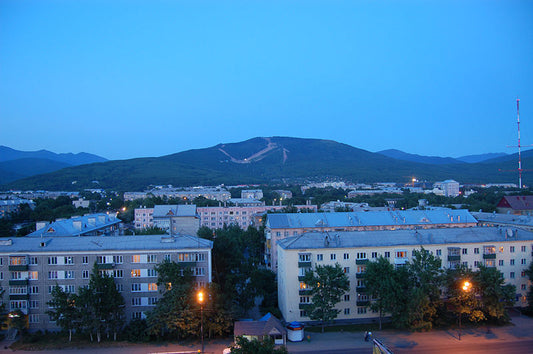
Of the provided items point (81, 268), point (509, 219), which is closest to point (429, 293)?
point (81, 268)

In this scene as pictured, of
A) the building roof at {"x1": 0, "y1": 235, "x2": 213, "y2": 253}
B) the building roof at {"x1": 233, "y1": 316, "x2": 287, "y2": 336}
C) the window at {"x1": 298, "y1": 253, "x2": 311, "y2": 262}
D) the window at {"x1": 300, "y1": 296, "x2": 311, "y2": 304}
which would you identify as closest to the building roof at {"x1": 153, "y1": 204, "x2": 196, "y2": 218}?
the building roof at {"x1": 0, "y1": 235, "x2": 213, "y2": 253}

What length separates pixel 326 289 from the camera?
25969mm

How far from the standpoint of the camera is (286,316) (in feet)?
91.8

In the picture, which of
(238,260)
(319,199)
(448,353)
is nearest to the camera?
(448,353)

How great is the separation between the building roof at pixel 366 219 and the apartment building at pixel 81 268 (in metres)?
16.0

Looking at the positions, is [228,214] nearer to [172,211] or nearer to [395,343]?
[172,211]

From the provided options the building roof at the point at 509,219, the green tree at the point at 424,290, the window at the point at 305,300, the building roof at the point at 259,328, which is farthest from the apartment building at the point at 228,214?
the building roof at the point at 259,328

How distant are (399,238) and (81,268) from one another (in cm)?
2229

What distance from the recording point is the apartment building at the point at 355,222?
4250 cm

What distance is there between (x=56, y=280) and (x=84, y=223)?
639 inches

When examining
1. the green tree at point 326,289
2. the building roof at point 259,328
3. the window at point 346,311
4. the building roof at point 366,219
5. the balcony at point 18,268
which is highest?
the building roof at point 366,219

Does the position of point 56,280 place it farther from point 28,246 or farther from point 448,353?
point 448,353

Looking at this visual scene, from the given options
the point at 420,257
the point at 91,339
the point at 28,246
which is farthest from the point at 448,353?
the point at 28,246

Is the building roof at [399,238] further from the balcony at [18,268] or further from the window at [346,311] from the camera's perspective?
the balcony at [18,268]
